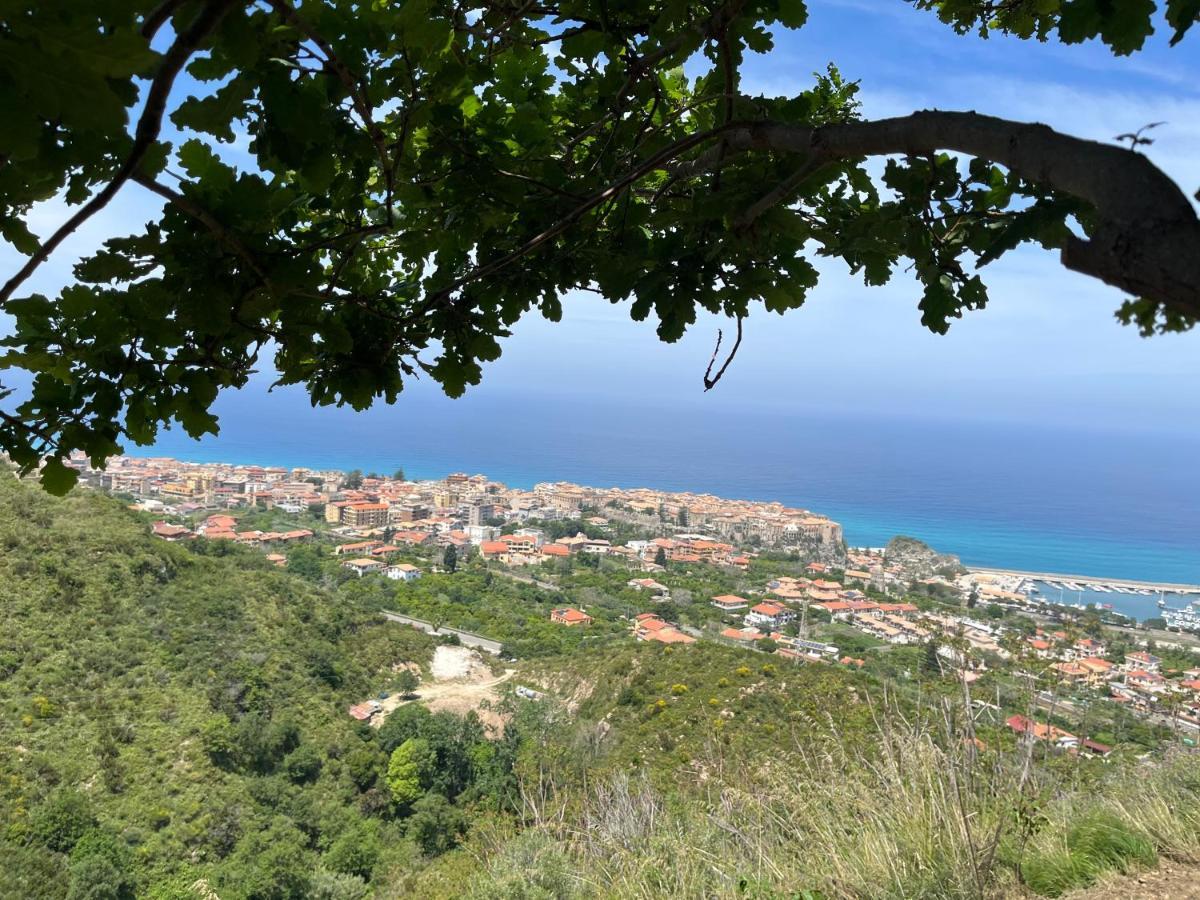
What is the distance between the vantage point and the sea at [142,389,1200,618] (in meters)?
50.2

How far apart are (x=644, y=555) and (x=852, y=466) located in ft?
159

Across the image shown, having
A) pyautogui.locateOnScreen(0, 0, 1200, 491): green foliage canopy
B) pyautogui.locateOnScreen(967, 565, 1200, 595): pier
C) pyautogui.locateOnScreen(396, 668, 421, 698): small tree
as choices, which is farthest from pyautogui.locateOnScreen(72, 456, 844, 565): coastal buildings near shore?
pyautogui.locateOnScreen(0, 0, 1200, 491): green foliage canopy

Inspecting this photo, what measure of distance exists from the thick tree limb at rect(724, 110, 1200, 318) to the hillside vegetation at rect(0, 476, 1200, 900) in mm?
2355

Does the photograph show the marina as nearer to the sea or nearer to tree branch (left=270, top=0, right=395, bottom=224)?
the sea

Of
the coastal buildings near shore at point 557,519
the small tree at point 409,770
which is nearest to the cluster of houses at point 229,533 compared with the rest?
the coastal buildings near shore at point 557,519

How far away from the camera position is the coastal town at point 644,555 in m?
22.1

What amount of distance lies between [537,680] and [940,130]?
70.3ft

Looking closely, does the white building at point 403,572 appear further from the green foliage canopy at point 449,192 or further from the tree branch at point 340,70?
the tree branch at point 340,70

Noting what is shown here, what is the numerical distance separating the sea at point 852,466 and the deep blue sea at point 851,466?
0.80ft

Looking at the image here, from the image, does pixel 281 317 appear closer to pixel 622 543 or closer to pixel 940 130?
pixel 940 130

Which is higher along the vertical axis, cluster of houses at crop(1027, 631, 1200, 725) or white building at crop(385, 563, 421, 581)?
cluster of houses at crop(1027, 631, 1200, 725)

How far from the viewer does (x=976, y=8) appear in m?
2.45

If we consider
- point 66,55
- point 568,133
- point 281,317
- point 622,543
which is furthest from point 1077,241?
point 622,543

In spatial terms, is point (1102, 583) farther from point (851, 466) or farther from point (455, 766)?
point (851, 466)
